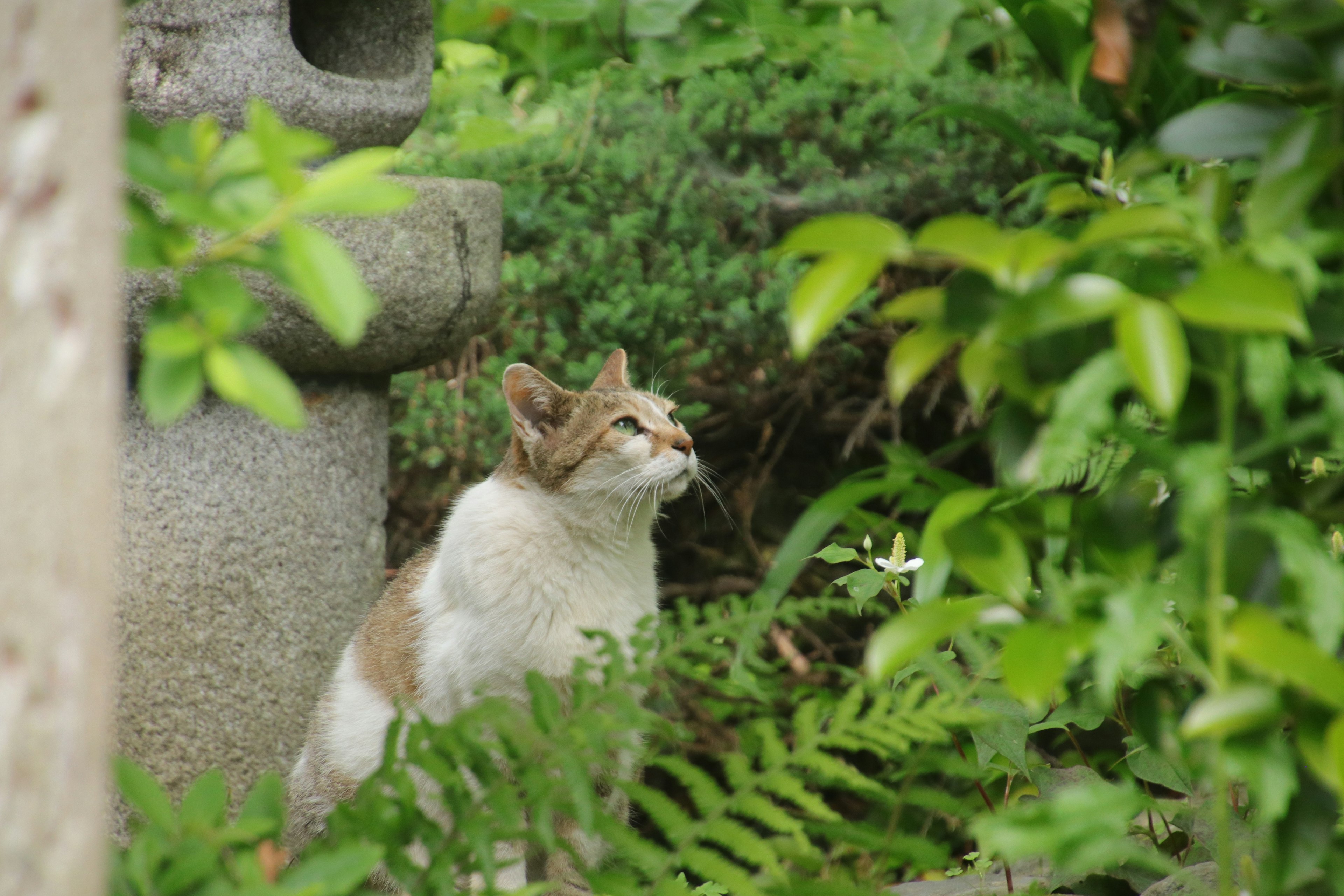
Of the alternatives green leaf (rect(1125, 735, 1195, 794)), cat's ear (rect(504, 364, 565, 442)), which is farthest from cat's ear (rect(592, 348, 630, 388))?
green leaf (rect(1125, 735, 1195, 794))

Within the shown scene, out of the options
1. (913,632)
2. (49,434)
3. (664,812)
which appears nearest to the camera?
(49,434)

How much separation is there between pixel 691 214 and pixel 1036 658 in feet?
8.51

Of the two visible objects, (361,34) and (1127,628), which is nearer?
(1127,628)

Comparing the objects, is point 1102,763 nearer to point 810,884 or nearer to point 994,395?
point 994,395

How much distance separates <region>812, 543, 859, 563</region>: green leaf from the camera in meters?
1.63

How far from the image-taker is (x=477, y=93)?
140 inches

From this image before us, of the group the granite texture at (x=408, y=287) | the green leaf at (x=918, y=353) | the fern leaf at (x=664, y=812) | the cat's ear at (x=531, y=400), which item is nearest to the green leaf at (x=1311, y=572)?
the green leaf at (x=918, y=353)

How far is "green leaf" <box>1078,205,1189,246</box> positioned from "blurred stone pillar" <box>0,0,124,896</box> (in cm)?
58

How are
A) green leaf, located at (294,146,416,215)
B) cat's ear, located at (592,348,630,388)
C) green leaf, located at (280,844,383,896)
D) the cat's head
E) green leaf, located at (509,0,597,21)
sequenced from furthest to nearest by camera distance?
green leaf, located at (509,0,597,21) → cat's ear, located at (592,348,630,388) → the cat's head → green leaf, located at (280,844,383,896) → green leaf, located at (294,146,416,215)

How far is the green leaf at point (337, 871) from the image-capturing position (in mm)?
732

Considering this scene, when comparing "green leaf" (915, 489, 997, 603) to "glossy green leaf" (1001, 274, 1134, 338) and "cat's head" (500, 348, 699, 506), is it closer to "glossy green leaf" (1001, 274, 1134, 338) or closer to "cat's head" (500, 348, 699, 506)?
"glossy green leaf" (1001, 274, 1134, 338)

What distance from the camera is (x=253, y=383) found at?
23.6 inches

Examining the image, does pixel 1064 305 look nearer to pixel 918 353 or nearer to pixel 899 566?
pixel 918 353

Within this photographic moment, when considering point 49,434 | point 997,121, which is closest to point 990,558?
point 49,434
